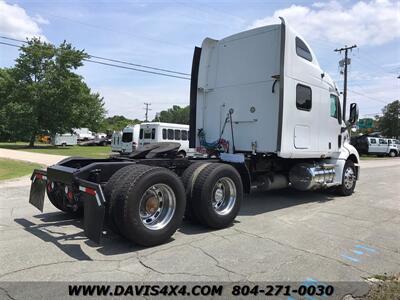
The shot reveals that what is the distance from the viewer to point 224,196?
646 centimetres

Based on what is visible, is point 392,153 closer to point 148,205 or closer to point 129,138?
point 129,138

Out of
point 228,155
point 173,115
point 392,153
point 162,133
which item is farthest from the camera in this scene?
point 173,115

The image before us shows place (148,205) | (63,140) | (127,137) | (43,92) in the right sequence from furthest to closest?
(63,140) < (43,92) < (127,137) < (148,205)

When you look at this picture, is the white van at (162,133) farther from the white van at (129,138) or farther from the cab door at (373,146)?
the cab door at (373,146)

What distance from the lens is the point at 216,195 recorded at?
6270mm

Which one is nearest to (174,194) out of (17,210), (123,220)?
(123,220)

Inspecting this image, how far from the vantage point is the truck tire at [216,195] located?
19.3 ft

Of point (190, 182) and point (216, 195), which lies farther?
point (216, 195)

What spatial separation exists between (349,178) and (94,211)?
25.5ft

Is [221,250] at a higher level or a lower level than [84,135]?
lower

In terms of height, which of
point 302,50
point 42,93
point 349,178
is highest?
point 42,93

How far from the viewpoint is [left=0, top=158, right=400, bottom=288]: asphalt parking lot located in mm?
4203

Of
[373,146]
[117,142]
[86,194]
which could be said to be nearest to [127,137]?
[117,142]

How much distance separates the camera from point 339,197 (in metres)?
9.91
